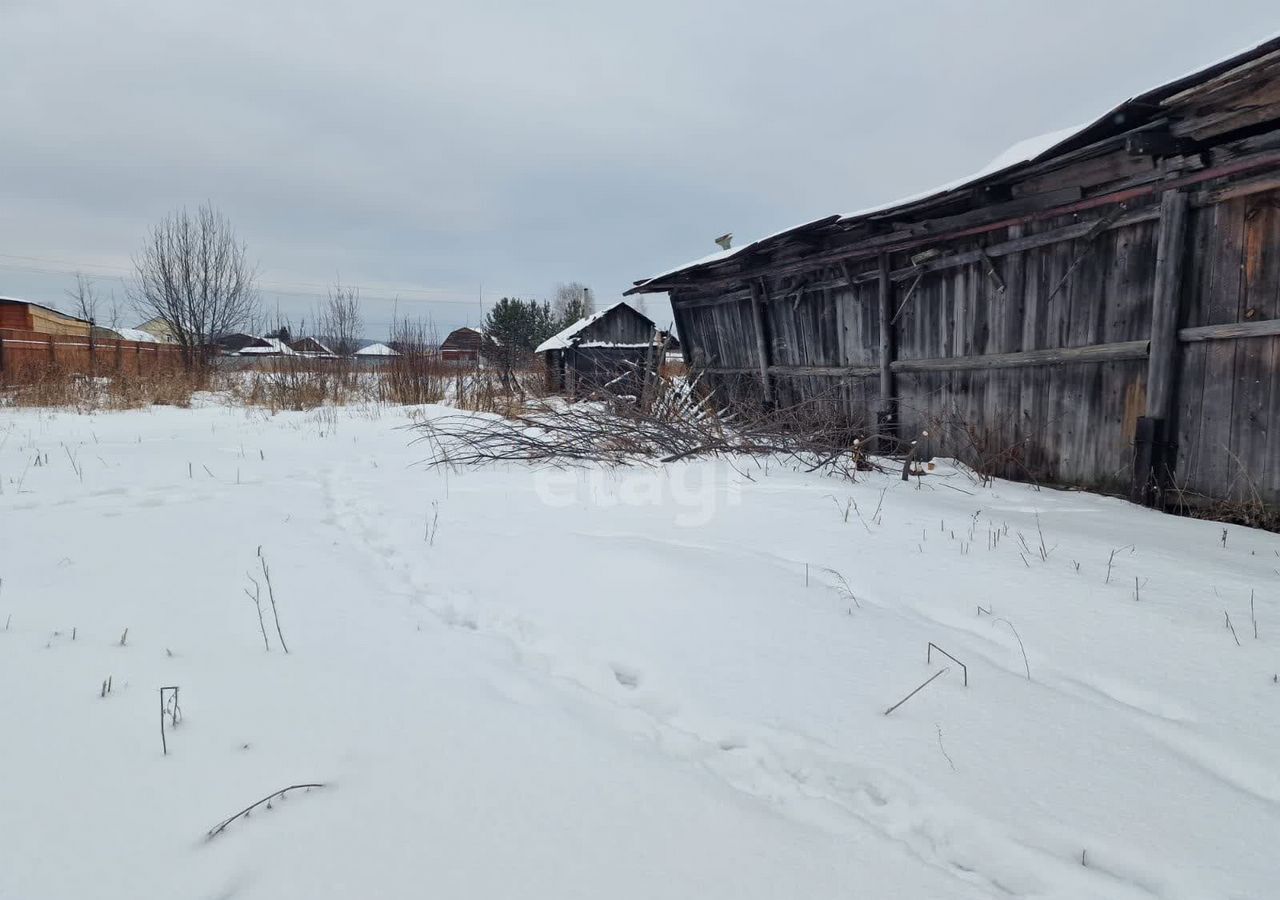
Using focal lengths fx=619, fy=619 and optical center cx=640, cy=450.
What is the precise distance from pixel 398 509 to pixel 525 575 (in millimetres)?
1699

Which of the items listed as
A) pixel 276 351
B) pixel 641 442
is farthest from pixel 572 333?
pixel 641 442

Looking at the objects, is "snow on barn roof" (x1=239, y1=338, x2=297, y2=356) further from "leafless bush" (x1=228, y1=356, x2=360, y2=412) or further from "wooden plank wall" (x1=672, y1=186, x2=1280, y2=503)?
"wooden plank wall" (x1=672, y1=186, x2=1280, y2=503)

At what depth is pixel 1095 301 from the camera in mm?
4824

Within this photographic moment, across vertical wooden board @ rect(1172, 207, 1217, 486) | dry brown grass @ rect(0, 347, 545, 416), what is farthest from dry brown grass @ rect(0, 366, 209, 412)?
vertical wooden board @ rect(1172, 207, 1217, 486)

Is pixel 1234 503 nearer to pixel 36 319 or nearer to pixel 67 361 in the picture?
pixel 67 361

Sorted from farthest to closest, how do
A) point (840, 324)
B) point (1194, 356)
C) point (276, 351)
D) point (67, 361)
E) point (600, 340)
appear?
1. point (600, 340)
2. point (276, 351)
3. point (67, 361)
4. point (840, 324)
5. point (1194, 356)

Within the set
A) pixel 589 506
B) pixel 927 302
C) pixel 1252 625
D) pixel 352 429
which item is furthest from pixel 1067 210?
pixel 352 429

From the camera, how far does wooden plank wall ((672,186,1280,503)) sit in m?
3.88

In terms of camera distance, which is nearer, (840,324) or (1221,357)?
(1221,357)

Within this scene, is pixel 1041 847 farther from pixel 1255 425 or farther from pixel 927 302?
pixel 927 302

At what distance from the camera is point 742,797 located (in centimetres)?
136

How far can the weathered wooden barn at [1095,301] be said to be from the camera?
151 inches

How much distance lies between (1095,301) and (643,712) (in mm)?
5075

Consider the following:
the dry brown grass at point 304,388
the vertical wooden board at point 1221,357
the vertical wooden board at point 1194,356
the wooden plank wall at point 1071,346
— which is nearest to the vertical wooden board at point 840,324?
the wooden plank wall at point 1071,346
